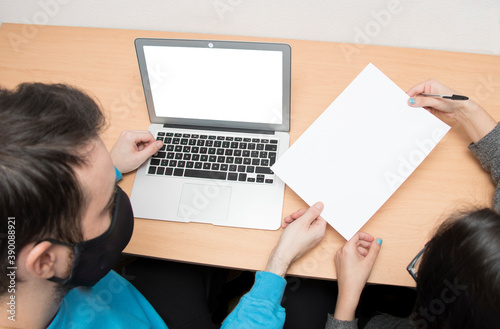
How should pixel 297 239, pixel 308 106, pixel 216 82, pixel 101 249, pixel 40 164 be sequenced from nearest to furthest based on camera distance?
pixel 40 164 < pixel 101 249 < pixel 297 239 < pixel 216 82 < pixel 308 106

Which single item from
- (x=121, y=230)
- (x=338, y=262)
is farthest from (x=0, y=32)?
(x=338, y=262)

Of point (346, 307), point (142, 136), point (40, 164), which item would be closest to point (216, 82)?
point (142, 136)

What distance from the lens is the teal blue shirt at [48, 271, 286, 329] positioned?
723mm

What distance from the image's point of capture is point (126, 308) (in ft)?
2.72

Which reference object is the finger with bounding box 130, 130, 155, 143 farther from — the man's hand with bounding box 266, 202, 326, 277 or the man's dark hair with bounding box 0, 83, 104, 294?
the man's hand with bounding box 266, 202, 326, 277

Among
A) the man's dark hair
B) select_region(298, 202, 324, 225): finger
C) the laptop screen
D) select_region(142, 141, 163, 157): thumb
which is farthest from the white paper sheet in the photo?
the man's dark hair

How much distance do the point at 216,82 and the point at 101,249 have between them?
0.46 m

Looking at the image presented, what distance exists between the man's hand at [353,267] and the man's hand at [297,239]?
2.6 inches

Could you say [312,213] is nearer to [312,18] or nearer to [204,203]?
[204,203]

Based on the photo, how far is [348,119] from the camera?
876 mm

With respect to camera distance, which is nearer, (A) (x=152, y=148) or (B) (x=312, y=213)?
(B) (x=312, y=213)

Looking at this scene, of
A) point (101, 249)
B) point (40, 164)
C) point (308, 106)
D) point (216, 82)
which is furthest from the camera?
point (308, 106)

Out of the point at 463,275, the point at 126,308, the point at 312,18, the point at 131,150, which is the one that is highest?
the point at 312,18

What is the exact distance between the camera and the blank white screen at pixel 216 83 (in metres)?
0.82
